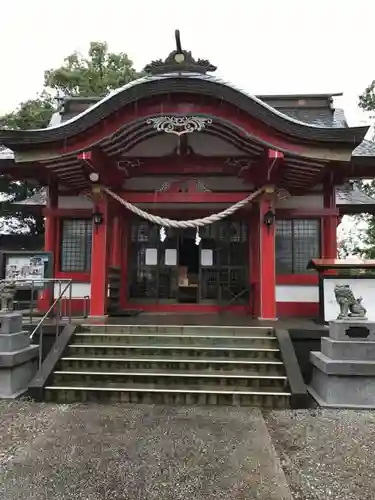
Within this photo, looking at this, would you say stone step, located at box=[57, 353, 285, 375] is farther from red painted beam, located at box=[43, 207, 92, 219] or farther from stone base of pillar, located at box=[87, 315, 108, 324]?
red painted beam, located at box=[43, 207, 92, 219]

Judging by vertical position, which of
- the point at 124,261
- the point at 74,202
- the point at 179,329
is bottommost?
the point at 179,329

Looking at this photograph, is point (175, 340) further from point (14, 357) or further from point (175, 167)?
point (175, 167)

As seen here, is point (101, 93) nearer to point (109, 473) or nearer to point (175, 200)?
point (175, 200)

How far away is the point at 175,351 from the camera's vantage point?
568cm

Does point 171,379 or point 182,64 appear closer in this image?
point 171,379

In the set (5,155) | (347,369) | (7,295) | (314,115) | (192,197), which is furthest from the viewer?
Result: (314,115)

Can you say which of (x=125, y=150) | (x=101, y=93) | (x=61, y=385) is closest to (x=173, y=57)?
(x=125, y=150)

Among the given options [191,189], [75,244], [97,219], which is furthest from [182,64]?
[75,244]

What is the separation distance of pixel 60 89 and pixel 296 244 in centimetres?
1662

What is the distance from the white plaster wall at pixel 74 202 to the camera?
8.86 m

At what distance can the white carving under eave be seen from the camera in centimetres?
661

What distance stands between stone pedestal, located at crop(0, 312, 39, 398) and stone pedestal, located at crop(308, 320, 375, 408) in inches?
160

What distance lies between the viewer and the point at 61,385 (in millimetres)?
A: 5125

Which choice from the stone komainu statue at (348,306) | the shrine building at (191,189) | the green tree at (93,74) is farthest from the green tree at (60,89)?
the stone komainu statue at (348,306)
